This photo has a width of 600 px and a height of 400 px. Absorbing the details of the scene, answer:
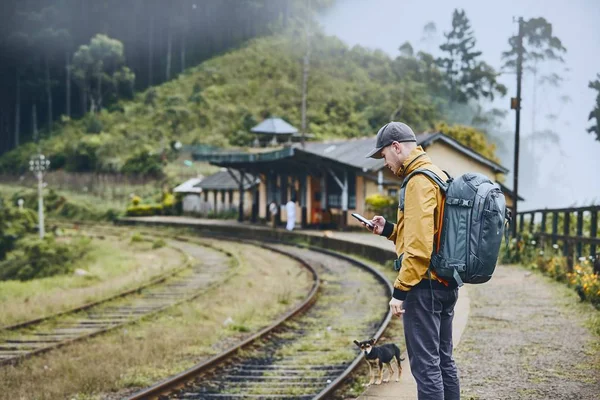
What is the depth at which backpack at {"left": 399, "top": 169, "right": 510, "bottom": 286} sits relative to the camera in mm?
3547

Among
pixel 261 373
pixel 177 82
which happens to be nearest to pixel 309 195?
pixel 261 373

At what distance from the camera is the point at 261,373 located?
731 centimetres

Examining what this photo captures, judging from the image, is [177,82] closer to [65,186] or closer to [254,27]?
[254,27]

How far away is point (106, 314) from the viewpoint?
1127cm

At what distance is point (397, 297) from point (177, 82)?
7917 cm

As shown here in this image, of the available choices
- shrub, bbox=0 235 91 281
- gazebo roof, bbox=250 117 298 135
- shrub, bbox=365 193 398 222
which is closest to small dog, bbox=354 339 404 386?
shrub, bbox=0 235 91 281

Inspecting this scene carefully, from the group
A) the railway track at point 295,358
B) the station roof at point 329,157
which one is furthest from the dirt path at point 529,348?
the station roof at point 329,157

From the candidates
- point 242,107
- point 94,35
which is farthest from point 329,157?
point 94,35

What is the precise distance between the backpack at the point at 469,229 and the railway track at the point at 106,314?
6176mm

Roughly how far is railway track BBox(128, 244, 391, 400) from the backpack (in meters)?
2.73

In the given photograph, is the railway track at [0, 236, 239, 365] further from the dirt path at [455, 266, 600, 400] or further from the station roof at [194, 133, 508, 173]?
the station roof at [194, 133, 508, 173]

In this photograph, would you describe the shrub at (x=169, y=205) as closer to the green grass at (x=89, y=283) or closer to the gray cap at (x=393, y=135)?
the green grass at (x=89, y=283)

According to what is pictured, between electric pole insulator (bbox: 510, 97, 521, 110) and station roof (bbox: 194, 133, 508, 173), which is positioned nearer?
electric pole insulator (bbox: 510, 97, 521, 110)

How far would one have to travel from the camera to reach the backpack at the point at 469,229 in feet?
11.6
